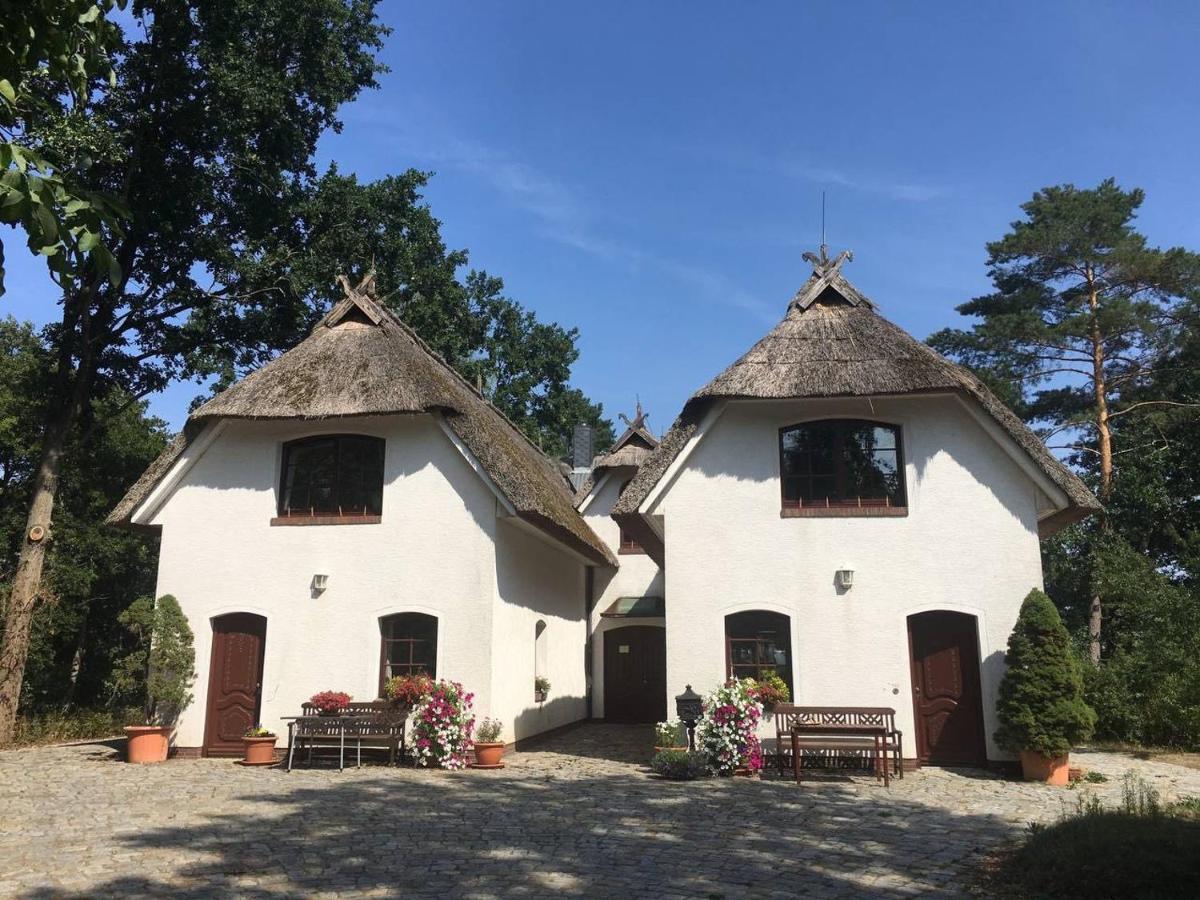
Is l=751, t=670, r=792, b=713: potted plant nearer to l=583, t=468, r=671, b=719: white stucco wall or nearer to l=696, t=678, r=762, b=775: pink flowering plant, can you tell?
l=696, t=678, r=762, b=775: pink flowering plant

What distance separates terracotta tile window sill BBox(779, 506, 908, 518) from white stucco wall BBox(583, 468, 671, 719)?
8222 mm

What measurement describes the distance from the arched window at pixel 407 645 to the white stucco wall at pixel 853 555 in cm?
366

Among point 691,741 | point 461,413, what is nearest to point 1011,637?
point 691,741

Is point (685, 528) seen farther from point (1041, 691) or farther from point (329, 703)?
point (329, 703)

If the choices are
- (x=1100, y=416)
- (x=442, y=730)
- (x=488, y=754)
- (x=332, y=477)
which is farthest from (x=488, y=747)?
(x=1100, y=416)

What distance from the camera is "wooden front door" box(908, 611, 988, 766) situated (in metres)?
12.4

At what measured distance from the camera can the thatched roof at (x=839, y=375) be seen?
12.6 meters

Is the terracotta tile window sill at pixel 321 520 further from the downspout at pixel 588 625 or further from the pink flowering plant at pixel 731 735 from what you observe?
the downspout at pixel 588 625

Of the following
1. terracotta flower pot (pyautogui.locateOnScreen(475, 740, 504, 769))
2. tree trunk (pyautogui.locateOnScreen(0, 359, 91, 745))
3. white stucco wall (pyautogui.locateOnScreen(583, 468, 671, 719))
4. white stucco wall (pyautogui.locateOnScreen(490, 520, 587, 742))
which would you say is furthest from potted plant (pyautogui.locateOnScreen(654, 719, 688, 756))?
tree trunk (pyautogui.locateOnScreen(0, 359, 91, 745))

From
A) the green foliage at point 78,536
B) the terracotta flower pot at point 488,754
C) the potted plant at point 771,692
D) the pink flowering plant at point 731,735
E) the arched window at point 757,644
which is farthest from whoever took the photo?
the green foliage at point 78,536

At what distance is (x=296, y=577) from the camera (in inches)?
556

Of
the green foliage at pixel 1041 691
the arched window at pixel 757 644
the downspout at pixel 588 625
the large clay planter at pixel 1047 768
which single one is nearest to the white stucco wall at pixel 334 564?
the arched window at pixel 757 644

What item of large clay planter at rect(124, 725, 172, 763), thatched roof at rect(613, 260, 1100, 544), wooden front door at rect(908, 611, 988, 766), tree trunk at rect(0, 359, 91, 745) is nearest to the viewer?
wooden front door at rect(908, 611, 988, 766)

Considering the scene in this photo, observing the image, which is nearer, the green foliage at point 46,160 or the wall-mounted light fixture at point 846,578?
the green foliage at point 46,160
